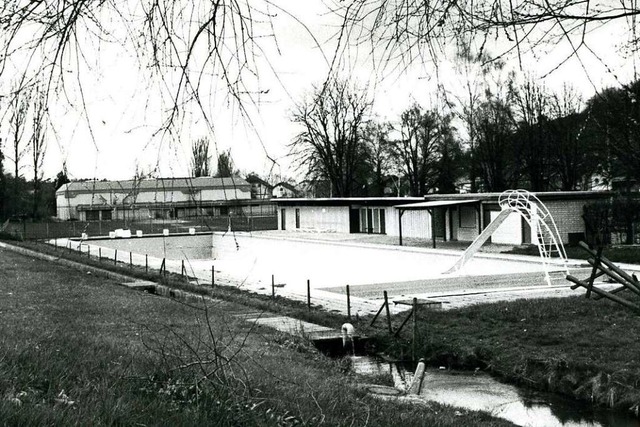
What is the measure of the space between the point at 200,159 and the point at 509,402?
28.9 feet

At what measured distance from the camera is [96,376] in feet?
19.6

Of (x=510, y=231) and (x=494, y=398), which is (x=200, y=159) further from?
(x=510, y=231)

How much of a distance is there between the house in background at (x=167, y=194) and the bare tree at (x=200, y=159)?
0.13ft

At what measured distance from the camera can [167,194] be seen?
14.1 ft

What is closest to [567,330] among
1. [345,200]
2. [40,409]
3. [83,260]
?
[40,409]

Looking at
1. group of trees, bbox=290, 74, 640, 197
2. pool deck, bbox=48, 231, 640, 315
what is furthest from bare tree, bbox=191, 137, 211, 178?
group of trees, bbox=290, 74, 640, 197

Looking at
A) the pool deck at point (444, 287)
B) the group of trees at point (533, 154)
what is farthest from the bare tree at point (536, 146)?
the pool deck at point (444, 287)

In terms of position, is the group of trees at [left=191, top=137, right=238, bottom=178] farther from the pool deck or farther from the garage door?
the garage door

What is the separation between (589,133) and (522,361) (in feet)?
90.8

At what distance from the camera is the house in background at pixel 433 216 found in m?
33.8

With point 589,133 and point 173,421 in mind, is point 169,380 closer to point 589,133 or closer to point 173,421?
point 173,421

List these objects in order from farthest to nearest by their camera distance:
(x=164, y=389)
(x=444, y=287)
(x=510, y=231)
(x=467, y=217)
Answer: (x=467, y=217), (x=510, y=231), (x=444, y=287), (x=164, y=389)

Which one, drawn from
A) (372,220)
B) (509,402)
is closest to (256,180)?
(509,402)

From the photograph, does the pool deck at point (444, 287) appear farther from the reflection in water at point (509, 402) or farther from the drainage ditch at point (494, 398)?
the reflection in water at point (509, 402)
